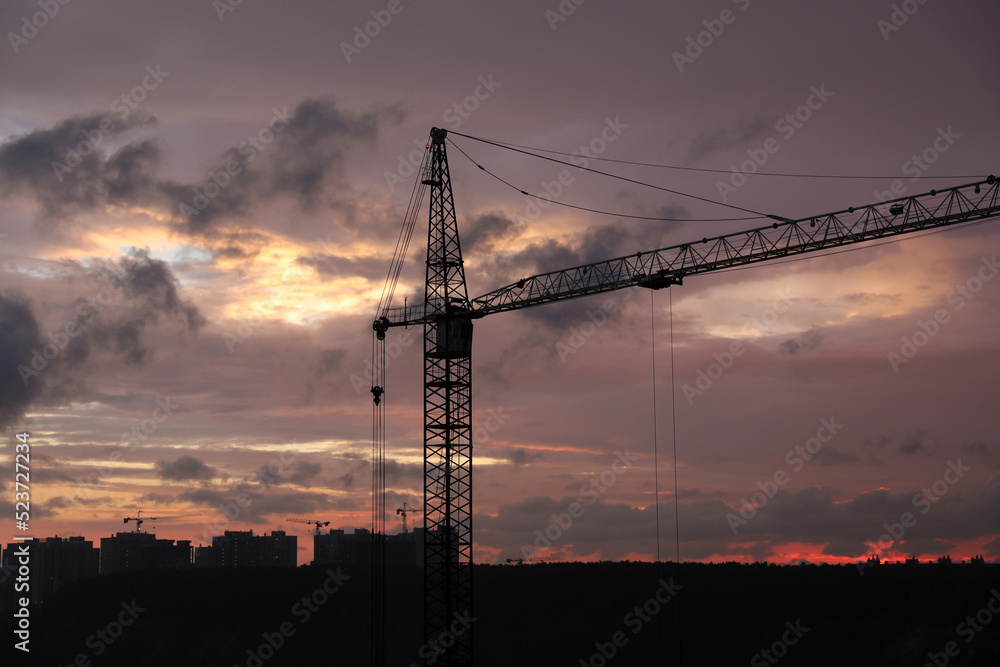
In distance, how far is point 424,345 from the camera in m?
67.2

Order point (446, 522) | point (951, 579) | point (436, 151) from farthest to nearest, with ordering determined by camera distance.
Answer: point (951, 579) → point (436, 151) → point (446, 522)

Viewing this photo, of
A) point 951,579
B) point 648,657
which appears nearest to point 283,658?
point 648,657

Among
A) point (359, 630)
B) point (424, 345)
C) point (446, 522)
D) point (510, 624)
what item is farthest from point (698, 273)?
point (359, 630)

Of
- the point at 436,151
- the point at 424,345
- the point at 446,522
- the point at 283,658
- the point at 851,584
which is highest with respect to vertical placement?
the point at 436,151

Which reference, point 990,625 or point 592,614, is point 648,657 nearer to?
point 592,614

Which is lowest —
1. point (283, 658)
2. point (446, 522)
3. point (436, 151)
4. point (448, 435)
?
point (283, 658)

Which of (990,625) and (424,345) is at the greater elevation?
(424,345)

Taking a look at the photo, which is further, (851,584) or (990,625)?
(851,584)

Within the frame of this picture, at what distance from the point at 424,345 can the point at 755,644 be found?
11887 cm

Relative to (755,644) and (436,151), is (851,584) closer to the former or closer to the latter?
(755,644)

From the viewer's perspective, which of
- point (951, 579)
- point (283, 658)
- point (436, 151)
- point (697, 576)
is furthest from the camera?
point (283, 658)

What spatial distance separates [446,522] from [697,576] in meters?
123

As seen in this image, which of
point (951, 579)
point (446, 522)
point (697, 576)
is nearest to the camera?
point (446, 522)

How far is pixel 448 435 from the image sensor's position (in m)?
65.8
